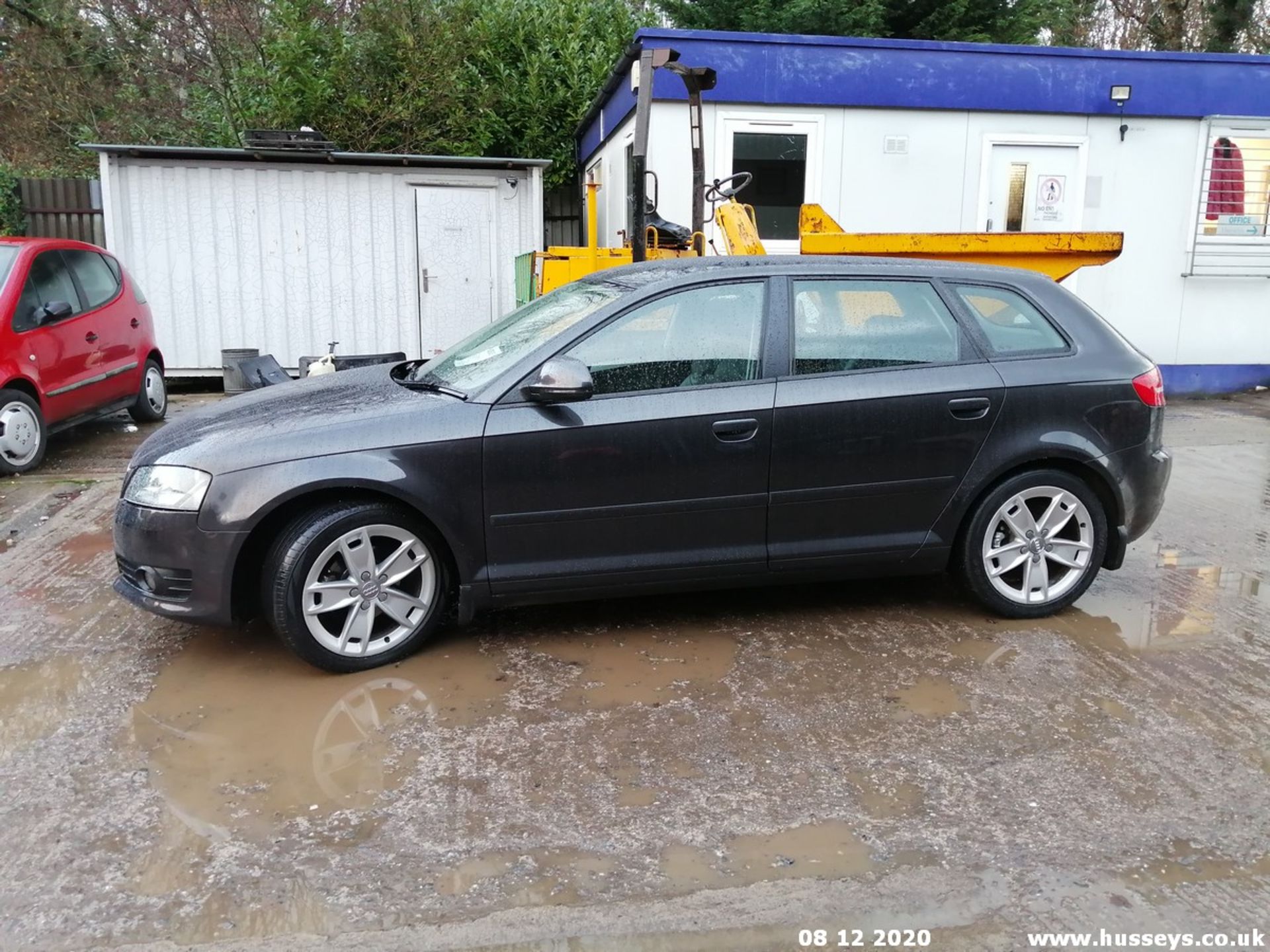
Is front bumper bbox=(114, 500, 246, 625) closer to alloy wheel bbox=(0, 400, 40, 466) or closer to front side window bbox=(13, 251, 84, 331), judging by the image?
alloy wheel bbox=(0, 400, 40, 466)

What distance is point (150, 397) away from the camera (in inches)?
363

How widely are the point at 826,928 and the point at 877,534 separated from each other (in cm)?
211

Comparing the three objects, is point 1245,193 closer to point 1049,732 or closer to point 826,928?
point 1049,732

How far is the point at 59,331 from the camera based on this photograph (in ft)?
25.1

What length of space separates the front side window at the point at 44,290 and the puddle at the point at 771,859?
21.9ft

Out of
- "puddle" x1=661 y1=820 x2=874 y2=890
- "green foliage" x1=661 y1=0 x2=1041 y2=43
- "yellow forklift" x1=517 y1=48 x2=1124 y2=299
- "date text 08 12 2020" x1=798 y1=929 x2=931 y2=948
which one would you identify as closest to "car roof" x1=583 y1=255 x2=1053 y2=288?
"puddle" x1=661 y1=820 x2=874 y2=890

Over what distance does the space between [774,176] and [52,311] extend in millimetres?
6334

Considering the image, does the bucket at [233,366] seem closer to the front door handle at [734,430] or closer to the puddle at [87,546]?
the puddle at [87,546]

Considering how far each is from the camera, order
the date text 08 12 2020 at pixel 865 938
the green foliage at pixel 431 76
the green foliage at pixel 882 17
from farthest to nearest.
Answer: the green foliage at pixel 882 17 < the green foliage at pixel 431 76 < the date text 08 12 2020 at pixel 865 938

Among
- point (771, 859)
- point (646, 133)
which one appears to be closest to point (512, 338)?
point (771, 859)

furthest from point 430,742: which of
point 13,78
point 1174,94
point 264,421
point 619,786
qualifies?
point 13,78

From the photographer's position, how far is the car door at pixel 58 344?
7371 millimetres

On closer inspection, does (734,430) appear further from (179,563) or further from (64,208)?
(64,208)

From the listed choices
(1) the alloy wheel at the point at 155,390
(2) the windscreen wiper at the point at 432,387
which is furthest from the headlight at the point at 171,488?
(1) the alloy wheel at the point at 155,390
